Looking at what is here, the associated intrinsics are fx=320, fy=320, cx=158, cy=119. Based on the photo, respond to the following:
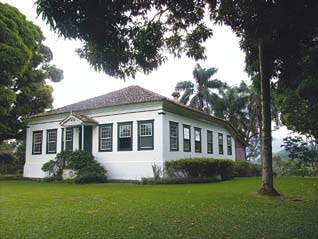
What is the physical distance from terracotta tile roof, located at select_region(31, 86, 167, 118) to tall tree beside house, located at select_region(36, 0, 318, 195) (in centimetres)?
813

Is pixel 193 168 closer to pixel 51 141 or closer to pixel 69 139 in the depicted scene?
pixel 69 139

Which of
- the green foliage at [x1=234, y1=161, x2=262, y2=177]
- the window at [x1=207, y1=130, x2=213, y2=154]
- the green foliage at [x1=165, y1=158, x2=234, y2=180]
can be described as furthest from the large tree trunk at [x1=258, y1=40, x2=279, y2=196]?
the green foliage at [x1=234, y1=161, x2=262, y2=177]

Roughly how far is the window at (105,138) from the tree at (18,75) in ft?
20.6

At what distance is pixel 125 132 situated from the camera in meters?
18.3

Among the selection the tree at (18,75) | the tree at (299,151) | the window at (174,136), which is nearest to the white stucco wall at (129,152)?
the window at (174,136)

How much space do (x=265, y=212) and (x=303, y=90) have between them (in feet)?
18.2

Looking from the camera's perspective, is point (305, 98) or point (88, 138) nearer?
point (305, 98)

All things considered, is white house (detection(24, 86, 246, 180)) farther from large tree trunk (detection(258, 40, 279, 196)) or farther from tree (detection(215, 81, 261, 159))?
tree (detection(215, 81, 261, 159))

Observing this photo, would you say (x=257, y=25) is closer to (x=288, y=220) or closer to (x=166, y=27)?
(x=166, y=27)

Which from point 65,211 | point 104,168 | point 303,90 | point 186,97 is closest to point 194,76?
point 186,97

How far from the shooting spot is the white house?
17.4m

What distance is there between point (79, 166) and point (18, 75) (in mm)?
7980

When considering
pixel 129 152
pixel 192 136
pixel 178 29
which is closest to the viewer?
pixel 178 29

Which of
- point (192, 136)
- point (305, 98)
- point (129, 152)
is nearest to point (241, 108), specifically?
point (192, 136)
